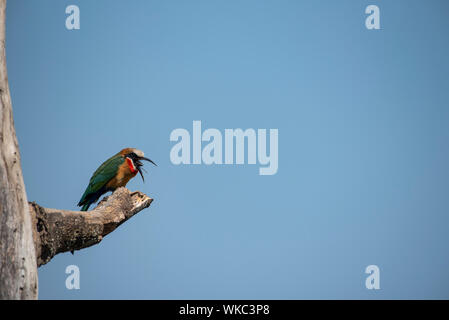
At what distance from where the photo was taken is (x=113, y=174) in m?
11.2

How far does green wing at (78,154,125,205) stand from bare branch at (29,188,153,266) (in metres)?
4.02

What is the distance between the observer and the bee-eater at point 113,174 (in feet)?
35.9

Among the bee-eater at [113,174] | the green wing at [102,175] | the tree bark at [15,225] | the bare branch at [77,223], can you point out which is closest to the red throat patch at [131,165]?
the bee-eater at [113,174]

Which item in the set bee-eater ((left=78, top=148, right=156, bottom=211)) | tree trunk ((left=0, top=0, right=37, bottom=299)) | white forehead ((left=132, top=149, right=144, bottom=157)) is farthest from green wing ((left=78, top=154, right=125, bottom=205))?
tree trunk ((left=0, top=0, right=37, bottom=299))

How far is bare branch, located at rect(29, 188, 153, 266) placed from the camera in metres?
5.25

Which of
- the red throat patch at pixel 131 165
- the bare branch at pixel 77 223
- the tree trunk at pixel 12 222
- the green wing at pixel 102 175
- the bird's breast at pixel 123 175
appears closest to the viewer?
the tree trunk at pixel 12 222

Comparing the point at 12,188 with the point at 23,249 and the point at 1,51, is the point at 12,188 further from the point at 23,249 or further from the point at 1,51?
the point at 1,51

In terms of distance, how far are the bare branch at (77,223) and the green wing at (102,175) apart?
13.2 ft

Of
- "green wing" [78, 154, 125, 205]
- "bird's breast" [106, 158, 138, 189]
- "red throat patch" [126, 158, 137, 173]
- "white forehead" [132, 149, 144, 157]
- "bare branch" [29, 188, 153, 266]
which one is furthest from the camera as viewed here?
"white forehead" [132, 149, 144, 157]

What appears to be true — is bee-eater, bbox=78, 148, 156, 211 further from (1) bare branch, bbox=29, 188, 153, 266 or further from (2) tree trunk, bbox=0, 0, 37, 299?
(2) tree trunk, bbox=0, 0, 37, 299

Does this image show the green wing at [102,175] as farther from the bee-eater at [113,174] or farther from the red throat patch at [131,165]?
the red throat patch at [131,165]
